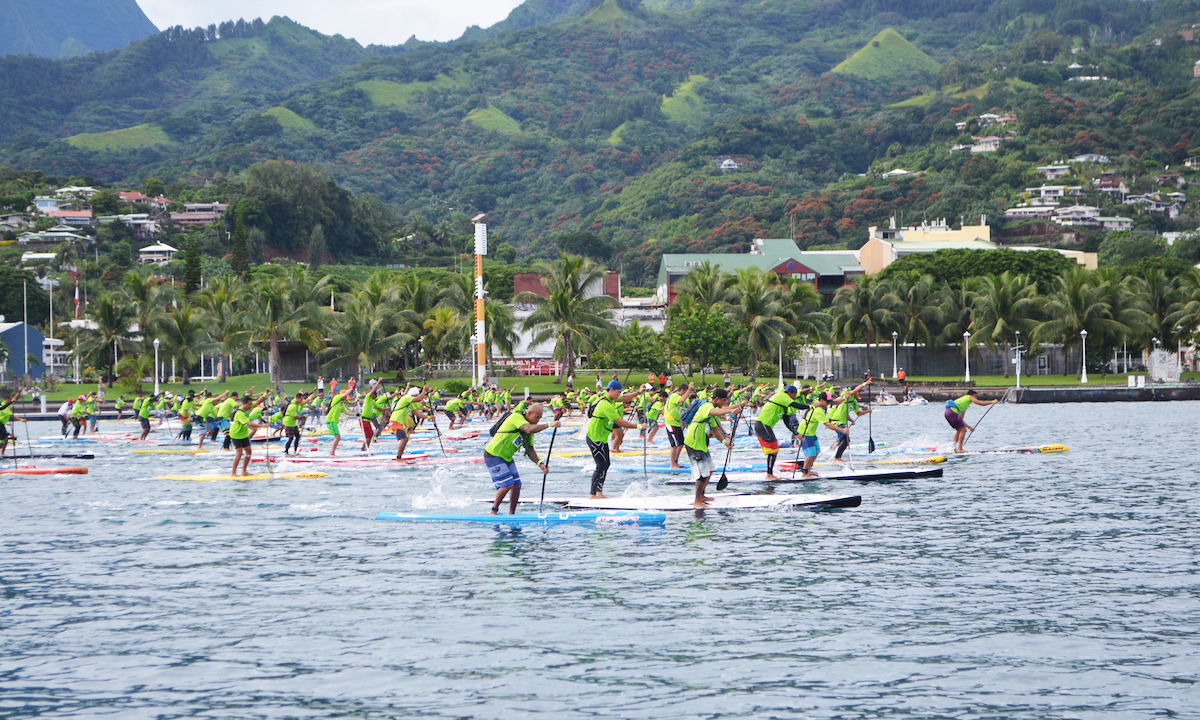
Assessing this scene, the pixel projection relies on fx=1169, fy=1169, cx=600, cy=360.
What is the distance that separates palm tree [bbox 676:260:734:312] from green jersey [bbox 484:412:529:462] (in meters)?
63.4

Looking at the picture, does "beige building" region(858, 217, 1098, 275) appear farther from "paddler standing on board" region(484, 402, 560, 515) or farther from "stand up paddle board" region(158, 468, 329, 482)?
"paddler standing on board" region(484, 402, 560, 515)

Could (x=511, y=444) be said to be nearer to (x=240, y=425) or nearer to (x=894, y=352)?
(x=240, y=425)

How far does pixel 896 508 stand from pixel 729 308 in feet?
195

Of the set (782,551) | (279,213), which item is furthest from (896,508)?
(279,213)

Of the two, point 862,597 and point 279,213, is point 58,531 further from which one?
point 279,213

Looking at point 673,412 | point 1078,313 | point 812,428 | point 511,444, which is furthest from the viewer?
point 1078,313

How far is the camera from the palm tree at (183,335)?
73750 mm

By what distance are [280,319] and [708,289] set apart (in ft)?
97.3

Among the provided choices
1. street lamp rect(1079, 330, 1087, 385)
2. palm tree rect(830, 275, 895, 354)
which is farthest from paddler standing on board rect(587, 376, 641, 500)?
palm tree rect(830, 275, 895, 354)

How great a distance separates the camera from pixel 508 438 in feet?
60.1

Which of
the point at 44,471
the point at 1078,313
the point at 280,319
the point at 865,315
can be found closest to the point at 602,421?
the point at 44,471

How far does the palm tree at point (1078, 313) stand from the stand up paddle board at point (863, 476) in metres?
58.5

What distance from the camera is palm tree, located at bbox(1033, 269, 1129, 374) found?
7944 cm

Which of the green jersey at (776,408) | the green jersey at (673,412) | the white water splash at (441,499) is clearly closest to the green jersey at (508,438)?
the white water splash at (441,499)
